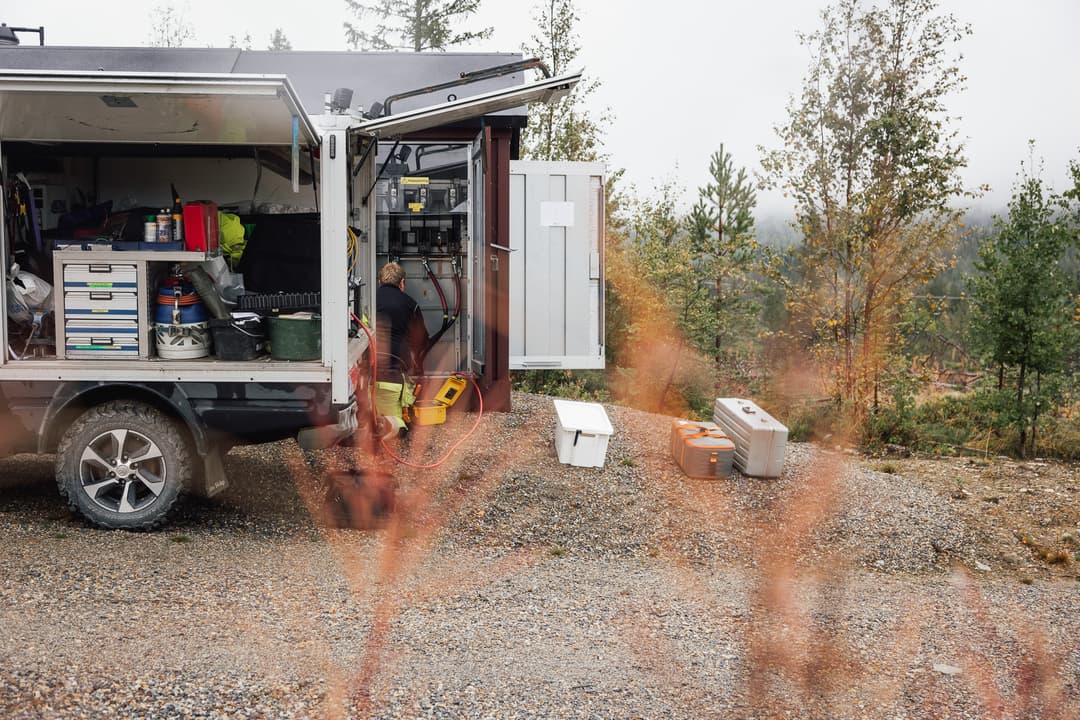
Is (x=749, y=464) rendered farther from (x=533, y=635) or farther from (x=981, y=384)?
(x=981, y=384)

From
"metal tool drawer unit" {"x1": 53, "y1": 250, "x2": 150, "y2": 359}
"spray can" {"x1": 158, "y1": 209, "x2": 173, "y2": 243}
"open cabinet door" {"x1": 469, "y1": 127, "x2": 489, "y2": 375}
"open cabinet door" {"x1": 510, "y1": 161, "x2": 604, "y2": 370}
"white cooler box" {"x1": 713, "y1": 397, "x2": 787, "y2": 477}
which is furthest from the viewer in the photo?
"open cabinet door" {"x1": 510, "y1": 161, "x2": 604, "y2": 370}

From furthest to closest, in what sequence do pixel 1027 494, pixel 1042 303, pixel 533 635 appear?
pixel 1042 303 → pixel 1027 494 → pixel 533 635

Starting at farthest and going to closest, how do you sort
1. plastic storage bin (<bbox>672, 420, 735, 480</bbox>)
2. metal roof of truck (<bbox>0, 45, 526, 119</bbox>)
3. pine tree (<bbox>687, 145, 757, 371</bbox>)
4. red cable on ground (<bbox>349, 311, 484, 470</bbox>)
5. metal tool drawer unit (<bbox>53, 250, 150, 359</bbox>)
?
pine tree (<bbox>687, 145, 757, 371</bbox>) → metal roof of truck (<bbox>0, 45, 526, 119</bbox>) → plastic storage bin (<bbox>672, 420, 735, 480</bbox>) → red cable on ground (<bbox>349, 311, 484, 470</bbox>) → metal tool drawer unit (<bbox>53, 250, 150, 359</bbox>)

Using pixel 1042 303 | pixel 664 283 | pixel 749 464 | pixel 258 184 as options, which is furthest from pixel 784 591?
pixel 664 283

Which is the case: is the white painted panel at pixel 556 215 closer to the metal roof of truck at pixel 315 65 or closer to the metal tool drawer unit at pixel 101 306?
the metal roof of truck at pixel 315 65

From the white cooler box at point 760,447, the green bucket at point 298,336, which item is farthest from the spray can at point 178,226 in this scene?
the white cooler box at point 760,447

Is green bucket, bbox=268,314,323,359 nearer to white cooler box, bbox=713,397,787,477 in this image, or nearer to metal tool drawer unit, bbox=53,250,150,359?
metal tool drawer unit, bbox=53,250,150,359

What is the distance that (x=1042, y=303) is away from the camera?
12.0 metres

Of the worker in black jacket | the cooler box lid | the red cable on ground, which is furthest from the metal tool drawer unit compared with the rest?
the cooler box lid

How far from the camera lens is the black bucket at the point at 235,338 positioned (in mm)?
5676

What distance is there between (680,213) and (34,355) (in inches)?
649

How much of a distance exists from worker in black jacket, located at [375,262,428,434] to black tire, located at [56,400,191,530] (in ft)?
7.59

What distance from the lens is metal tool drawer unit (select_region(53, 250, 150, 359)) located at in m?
5.44

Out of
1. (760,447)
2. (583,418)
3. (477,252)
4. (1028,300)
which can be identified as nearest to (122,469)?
(583,418)
